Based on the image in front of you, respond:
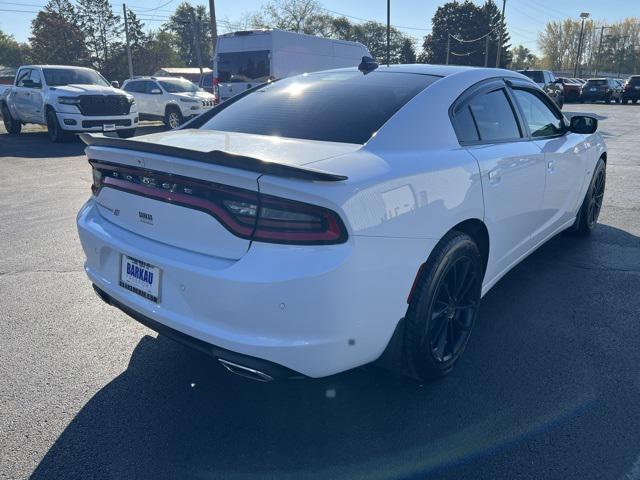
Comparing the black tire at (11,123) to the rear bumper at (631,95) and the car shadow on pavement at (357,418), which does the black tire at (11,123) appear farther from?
the rear bumper at (631,95)

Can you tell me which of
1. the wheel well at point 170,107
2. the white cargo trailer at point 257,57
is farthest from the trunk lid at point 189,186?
the wheel well at point 170,107

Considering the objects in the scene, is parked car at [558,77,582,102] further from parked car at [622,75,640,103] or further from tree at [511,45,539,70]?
tree at [511,45,539,70]

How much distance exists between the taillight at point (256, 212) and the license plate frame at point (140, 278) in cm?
32

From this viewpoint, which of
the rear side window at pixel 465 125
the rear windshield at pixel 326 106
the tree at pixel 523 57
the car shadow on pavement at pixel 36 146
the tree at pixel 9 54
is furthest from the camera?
the tree at pixel 523 57

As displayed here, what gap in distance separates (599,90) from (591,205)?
34270mm

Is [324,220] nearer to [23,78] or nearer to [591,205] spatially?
[591,205]

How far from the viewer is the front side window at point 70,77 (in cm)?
1386

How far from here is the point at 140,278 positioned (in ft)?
7.93

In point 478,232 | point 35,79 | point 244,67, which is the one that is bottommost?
point 478,232

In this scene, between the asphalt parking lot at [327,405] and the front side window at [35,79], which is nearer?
the asphalt parking lot at [327,405]

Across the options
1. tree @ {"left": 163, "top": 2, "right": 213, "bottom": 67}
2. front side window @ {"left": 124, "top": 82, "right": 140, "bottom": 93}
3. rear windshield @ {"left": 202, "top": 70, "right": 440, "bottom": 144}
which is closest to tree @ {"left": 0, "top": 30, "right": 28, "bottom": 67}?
tree @ {"left": 163, "top": 2, "right": 213, "bottom": 67}

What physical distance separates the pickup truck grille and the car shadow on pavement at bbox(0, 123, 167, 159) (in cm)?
91

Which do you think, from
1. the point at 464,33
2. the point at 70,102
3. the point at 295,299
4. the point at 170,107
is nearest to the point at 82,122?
the point at 70,102

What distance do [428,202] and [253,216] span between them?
2.70 ft
